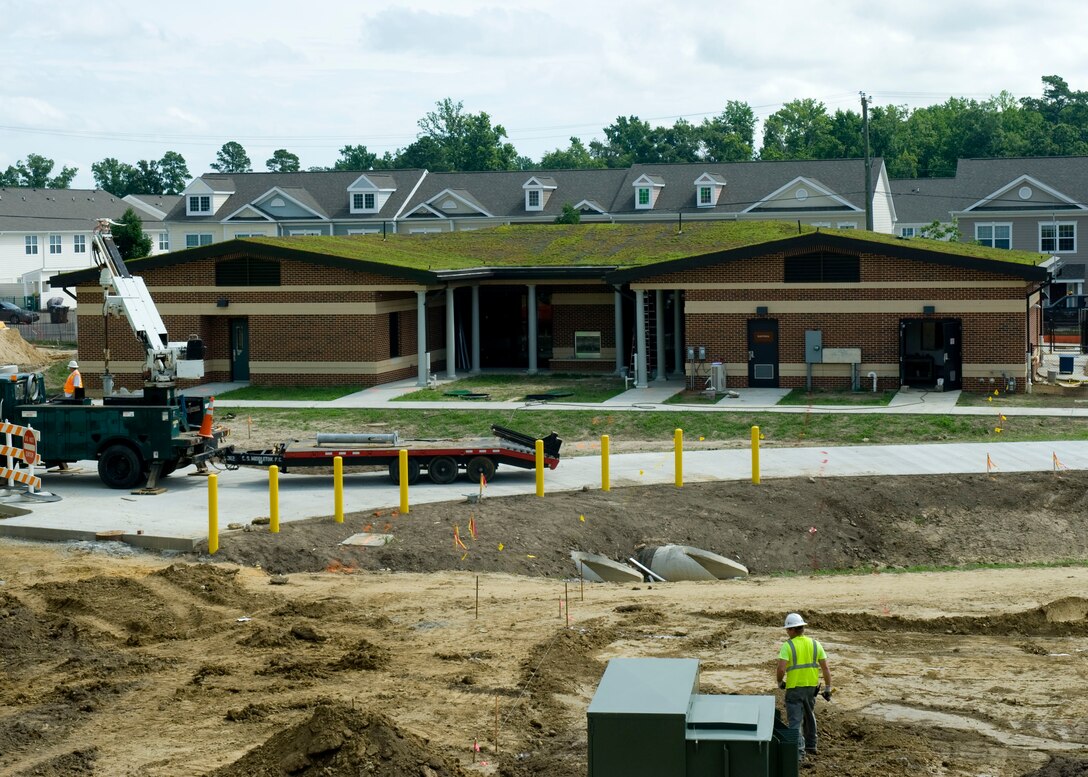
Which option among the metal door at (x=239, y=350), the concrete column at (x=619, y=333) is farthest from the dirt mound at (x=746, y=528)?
the metal door at (x=239, y=350)

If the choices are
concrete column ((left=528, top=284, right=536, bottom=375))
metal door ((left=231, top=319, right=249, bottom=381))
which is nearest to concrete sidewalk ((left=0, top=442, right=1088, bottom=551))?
metal door ((left=231, top=319, right=249, bottom=381))

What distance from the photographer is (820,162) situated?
260ft

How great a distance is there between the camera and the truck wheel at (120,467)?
25844mm

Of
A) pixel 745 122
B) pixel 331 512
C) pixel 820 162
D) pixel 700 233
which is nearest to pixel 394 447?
pixel 331 512

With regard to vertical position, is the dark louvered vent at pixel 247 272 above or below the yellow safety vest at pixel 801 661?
above

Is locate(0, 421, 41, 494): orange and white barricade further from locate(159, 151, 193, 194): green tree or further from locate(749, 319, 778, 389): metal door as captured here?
locate(159, 151, 193, 194): green tree

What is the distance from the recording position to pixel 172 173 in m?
147

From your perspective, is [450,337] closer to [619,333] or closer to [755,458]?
[619,333]

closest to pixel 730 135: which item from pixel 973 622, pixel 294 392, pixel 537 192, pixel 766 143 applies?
pixel 766 143

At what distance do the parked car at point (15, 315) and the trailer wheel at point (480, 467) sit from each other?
191 feet

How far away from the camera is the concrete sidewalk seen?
887 inches

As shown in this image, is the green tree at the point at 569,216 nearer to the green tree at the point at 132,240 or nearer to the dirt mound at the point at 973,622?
the green tree at the point at 132,240

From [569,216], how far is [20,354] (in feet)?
101

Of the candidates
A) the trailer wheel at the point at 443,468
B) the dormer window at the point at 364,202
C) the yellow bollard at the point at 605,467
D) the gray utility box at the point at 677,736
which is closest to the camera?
the gray utility box at the point at 677,736
